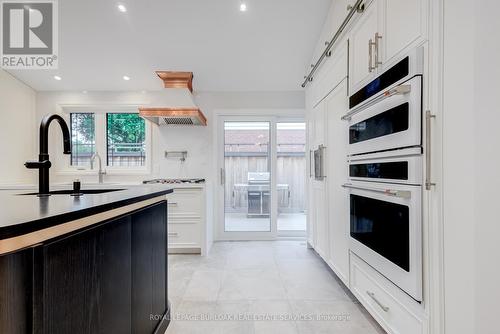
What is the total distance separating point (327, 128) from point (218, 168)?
198 cm

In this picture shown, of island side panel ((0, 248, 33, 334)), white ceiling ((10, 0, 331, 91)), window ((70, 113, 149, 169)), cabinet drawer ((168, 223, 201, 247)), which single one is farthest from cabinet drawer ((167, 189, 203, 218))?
island side panel ((0, 248, 33, 334))

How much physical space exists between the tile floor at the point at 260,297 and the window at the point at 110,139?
73.6 inches

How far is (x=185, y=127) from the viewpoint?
12.9 feet

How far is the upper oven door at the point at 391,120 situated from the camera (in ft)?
3.95

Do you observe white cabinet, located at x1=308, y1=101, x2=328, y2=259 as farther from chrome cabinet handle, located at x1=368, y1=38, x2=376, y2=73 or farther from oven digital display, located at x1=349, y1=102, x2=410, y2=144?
chrome cabinet handle, located at x1=368, y1=38, x2=376, y2=73

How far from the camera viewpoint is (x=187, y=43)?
10.2 ft

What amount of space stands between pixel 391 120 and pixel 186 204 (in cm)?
266

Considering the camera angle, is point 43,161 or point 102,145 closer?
point 43,161

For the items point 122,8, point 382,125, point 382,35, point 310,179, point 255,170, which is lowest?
point 310,179

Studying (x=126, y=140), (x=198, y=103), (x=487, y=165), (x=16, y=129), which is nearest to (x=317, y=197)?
(x=487, y=165)

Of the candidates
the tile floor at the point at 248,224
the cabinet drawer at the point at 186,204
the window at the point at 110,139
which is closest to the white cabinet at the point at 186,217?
the cabinet drawer at the point at 186,204

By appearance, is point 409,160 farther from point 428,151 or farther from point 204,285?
point 204,285

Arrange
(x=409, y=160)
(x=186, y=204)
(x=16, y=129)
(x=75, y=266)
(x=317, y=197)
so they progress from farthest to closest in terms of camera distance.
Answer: (x=16, y=129)
(x=186, y=204)
(x=317, y=197)
(x=409, y=160)
(x=75, y=266)

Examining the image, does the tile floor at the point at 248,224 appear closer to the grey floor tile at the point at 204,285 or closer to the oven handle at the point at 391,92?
the grey floor tile at the point at 204,285
